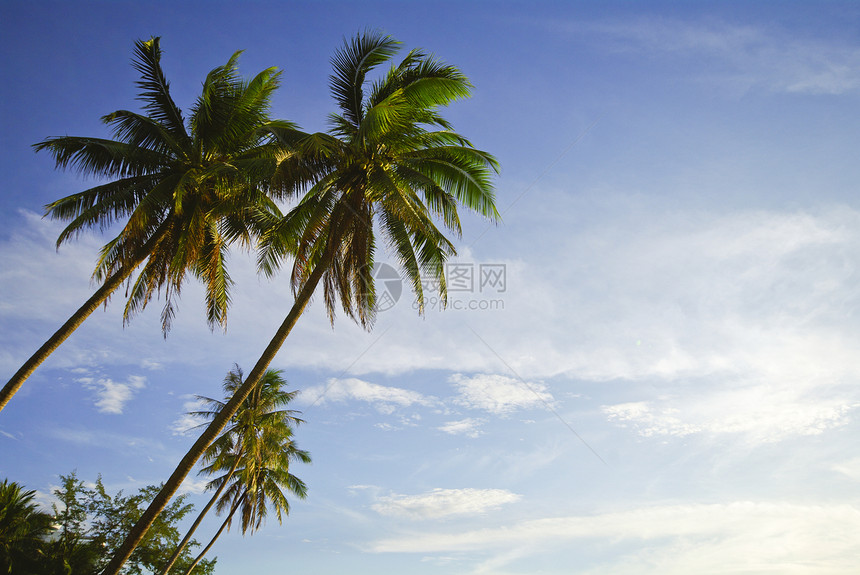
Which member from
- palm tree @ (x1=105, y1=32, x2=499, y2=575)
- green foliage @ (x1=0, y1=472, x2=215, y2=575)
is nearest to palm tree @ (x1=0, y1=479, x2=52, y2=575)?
green foliage @ (x1=0, y1=472, x2=215, y2=575)

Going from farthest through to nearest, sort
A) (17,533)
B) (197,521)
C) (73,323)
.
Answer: (197,521)
(17,533)
(73,323)

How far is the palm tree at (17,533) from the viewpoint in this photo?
18.3m

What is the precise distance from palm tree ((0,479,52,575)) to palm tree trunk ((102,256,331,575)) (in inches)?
423

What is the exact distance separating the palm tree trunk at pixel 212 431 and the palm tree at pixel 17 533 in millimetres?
10745

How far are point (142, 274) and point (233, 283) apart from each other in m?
2.26

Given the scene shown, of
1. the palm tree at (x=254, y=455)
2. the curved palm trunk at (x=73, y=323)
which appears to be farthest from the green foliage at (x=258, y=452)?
the curved palm trunk at (x=73, y=323)

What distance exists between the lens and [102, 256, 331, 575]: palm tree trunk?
1041 cm

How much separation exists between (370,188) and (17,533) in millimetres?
17253

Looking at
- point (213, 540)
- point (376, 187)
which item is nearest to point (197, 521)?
point (213, 540)

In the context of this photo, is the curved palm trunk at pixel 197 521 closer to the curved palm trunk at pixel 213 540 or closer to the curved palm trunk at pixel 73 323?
the curved palm trunk at pixel 213 540

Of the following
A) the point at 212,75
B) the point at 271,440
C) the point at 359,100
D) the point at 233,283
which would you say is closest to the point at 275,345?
the point at 233,283

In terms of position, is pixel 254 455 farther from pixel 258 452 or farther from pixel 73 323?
pixel 73 323

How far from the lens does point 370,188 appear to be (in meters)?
12.6

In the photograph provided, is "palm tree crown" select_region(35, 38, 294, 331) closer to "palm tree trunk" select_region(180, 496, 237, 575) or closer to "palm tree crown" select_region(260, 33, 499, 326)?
"palm tree crown" select_region(260, 33, 499, 326)
